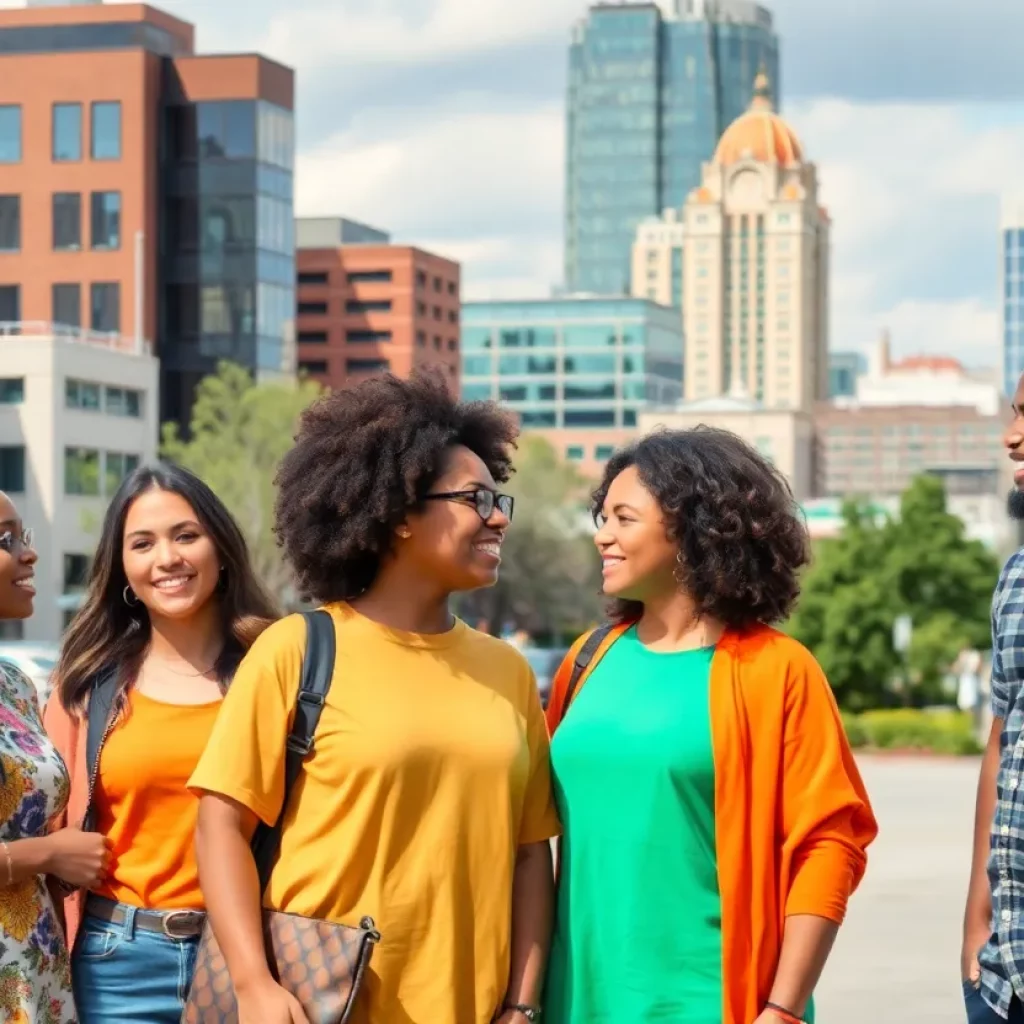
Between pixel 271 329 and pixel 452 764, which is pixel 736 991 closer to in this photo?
pixel 452 764

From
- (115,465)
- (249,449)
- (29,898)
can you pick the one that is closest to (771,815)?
(29,898)

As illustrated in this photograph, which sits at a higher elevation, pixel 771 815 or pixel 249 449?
pixel 249 449

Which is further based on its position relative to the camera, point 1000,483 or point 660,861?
point 1000,483

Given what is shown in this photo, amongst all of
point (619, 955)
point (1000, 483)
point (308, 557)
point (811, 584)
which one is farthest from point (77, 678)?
point (1000, 483)

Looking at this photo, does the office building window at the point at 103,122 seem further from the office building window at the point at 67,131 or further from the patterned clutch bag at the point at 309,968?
the patterned clutch bag at the point at 309,968

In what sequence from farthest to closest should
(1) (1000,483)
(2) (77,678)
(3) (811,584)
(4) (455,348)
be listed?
1. (1) (1000,483)
2. (4) (455,348)
3. (3) (811,584)
4. (2) (77,678)

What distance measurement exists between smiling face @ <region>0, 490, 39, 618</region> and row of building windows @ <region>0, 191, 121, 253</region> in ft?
260

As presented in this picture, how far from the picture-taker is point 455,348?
471 feet

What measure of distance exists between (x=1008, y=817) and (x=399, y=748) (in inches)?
51.5

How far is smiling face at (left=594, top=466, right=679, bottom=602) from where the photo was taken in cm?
455

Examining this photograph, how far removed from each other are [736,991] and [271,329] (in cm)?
8391

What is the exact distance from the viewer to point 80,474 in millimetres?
69062

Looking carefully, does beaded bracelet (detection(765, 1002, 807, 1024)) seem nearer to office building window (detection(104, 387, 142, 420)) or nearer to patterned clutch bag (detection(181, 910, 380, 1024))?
patterned clutch bag (detection(181, 910, 380, 1024))

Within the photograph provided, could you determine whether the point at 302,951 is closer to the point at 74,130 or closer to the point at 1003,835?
the point at 1003,835
